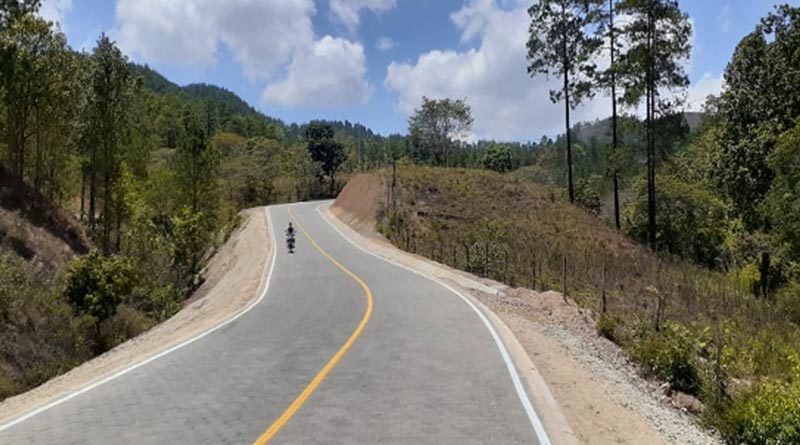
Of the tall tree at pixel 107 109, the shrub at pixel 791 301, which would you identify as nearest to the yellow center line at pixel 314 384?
the shrub at pixel 791 301

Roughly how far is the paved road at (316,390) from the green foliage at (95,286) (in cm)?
1217

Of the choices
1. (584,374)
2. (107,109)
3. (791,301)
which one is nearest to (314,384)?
(584,374)

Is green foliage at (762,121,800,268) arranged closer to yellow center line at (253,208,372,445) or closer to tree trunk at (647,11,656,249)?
tree trunk at (647,11,656,249)

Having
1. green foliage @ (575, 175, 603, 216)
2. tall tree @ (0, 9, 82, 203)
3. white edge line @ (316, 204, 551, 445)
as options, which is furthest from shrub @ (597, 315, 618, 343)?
green foliage @ (575, 175, 603, 216)

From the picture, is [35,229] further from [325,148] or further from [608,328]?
[325,148]

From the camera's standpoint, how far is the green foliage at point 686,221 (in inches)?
1497

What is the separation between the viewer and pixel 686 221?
39406mm

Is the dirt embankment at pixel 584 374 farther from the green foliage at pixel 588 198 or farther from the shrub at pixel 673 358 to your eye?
the green foliage at pixel 588 198

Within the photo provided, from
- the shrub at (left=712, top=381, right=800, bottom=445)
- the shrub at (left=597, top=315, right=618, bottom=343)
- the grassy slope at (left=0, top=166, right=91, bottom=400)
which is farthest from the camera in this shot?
the grassy slope at (left=0, top=166, right=91, bottom=400)

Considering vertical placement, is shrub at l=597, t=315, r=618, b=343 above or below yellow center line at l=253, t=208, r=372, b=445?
below

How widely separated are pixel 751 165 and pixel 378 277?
2091 centimetres

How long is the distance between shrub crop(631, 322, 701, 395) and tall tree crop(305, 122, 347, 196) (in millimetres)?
85020

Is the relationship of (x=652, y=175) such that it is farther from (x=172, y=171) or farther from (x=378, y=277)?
(x=172, y=171)

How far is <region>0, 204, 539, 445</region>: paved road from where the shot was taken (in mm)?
8000
